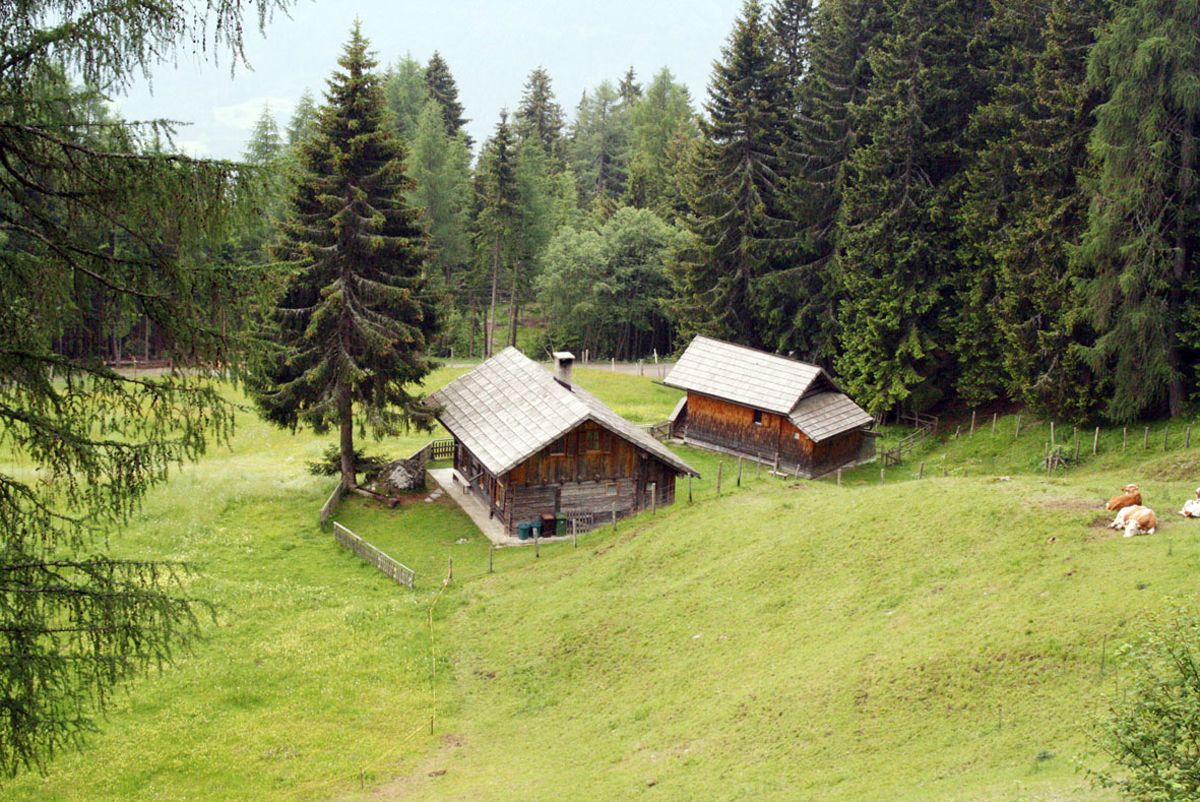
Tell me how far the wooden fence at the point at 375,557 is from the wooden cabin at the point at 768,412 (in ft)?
59.1

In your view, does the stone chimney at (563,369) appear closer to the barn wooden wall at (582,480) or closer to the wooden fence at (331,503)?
the barn wooden wall at (582,480)

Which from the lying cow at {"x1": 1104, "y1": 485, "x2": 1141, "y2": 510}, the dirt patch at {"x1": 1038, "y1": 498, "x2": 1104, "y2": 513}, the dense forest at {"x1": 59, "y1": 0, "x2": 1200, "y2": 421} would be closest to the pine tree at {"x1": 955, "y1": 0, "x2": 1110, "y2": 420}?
→ the dense forest at {"x1": 59, "y1": 0, "x2": 1200, "y2": 421}

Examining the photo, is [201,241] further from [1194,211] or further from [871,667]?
[1194,211]

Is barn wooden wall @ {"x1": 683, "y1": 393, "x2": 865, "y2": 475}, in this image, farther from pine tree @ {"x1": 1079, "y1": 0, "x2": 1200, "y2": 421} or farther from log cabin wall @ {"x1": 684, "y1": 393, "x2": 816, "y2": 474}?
pine tree @ {"x1": 1079, "y1": 0, "x2": 1200, "y2": 421}

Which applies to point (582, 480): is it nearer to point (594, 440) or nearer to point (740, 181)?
point (594, 440)

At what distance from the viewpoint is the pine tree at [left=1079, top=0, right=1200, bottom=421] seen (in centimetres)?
3531

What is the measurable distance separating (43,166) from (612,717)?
15.9 meters

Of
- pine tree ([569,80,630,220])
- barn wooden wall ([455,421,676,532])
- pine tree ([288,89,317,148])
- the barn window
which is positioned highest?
pine tree ([569,80,630,220])

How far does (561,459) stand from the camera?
35.6 meters

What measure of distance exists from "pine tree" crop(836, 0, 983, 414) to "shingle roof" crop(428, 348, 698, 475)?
55.0 ft

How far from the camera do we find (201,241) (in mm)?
11164

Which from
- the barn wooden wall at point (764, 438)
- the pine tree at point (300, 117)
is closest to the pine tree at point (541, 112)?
the pine tree at point (300, 117)

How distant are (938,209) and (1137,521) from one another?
28.0 meters

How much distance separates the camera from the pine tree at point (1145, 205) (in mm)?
35312
